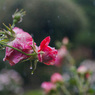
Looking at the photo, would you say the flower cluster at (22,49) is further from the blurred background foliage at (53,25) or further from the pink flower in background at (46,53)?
the blurred background foliage at (53,25)

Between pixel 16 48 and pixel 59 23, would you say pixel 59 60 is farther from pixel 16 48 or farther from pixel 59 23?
pixel 59 23

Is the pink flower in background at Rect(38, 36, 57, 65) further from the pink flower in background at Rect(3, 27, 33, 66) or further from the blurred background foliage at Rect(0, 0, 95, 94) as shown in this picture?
the blurred background foliage at Rect(0, 0, 95, 94)

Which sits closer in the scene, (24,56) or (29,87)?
(24,56)

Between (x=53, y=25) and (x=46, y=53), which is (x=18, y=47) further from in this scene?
(x=53, y=25)

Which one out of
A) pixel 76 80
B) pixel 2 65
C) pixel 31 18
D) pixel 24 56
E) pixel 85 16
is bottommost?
pixel 24 56

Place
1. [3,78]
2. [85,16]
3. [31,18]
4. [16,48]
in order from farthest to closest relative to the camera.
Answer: [85,16], [31,18], [3,78], [16,48]

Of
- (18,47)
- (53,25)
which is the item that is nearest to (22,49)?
(18,47)

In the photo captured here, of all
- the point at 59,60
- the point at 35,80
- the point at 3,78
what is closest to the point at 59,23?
the point at 35,80
